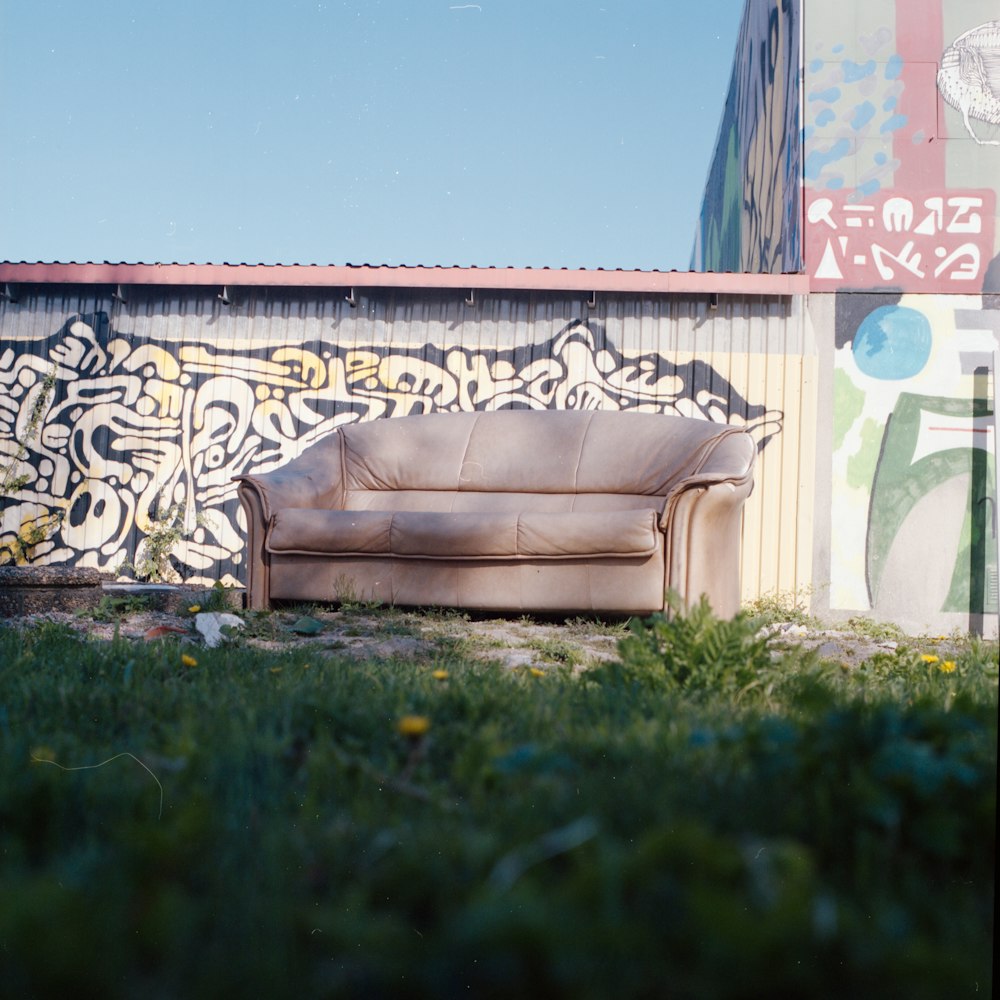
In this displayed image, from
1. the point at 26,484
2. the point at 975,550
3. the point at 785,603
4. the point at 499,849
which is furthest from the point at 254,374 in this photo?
the point at 499,849

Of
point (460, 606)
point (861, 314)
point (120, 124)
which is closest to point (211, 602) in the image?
point (460, 606)

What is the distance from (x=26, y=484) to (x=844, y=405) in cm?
636

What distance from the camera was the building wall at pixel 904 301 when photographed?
6.23 meters

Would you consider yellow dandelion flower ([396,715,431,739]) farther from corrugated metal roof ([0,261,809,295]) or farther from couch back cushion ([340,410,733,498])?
corrugated metal roof ([0,261,809,295])

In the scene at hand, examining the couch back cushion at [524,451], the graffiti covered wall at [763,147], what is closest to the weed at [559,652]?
the couch back cushion at [524,451]

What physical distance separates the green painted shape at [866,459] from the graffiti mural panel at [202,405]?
1501mm

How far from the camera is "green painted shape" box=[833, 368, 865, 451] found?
21.0 ft

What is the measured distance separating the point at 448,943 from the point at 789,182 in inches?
287

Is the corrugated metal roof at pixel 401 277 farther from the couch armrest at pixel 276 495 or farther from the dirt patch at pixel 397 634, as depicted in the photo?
the dirt patch at pixel 397 634

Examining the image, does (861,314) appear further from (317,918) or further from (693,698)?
A: (317,918)

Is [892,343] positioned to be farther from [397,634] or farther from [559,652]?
[397,634]

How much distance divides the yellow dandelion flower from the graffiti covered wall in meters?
6.23

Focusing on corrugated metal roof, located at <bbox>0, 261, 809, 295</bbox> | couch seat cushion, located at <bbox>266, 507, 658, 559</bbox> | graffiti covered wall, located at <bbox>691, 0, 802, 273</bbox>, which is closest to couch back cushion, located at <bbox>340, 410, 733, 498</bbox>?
couch seat cushion, located at <bbox>266, 507, 658, 559</bbox>

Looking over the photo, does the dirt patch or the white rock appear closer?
the dirt patch
